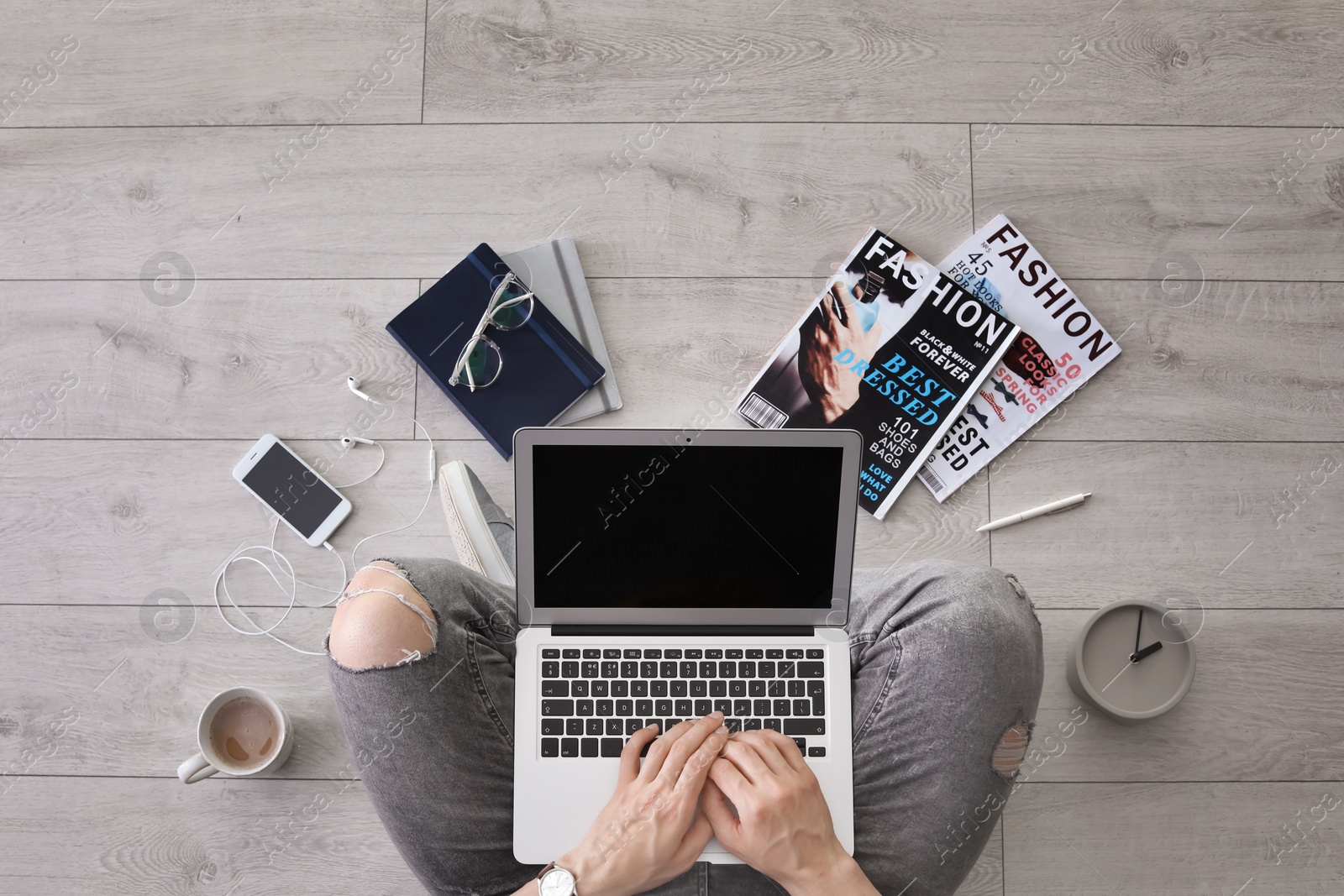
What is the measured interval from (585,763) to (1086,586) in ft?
2.46

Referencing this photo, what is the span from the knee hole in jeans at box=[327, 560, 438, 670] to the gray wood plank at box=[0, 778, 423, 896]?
391mm

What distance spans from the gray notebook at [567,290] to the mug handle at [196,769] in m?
0.63

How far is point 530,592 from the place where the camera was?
0.90 metres

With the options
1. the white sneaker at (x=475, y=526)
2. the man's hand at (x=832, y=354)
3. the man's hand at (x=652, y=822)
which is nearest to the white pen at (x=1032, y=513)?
the man's hand at (x=832, y=354)

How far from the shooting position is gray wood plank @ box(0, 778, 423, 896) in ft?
3.87

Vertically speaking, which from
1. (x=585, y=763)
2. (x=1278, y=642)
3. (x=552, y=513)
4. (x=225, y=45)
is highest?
(x=225, y=45)

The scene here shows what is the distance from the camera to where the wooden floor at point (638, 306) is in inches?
47.0

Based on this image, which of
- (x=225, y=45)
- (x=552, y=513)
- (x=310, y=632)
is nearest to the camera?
(x=552, y=513)

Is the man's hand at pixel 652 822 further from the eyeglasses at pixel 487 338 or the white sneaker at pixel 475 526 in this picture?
the eyeglasses at pixel 487 338

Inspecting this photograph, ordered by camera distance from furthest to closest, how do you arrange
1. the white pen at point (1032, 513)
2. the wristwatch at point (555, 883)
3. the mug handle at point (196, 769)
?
1. the white pen at point (1032, 513)
2. the mug handle at point (196, 769)
3. the wristwatch at point (555, 883)

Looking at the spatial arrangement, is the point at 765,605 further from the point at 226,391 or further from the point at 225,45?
the point at 225,45

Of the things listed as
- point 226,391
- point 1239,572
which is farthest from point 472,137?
point 1239,572

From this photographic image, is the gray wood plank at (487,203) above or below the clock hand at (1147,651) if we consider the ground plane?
above

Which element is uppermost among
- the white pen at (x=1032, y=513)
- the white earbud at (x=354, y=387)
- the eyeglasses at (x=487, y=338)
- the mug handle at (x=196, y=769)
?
the eyeglasses at (x=487, y=338)
